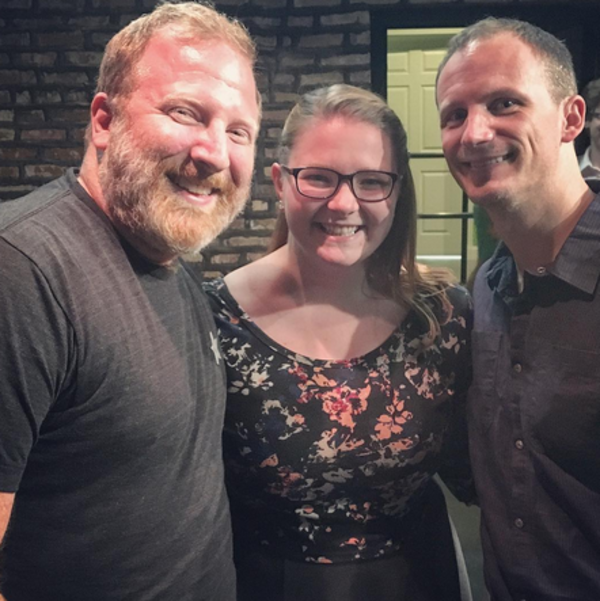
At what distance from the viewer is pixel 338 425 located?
147 cm

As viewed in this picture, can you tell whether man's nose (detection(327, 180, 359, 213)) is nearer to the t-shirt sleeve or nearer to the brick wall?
the t-shirt sleeve

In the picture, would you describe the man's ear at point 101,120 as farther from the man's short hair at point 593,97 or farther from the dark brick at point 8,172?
the dark brick at point 8,172

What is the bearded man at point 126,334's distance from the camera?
92 cm

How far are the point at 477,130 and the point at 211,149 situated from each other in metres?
0.57

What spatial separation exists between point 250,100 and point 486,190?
530 millimetres

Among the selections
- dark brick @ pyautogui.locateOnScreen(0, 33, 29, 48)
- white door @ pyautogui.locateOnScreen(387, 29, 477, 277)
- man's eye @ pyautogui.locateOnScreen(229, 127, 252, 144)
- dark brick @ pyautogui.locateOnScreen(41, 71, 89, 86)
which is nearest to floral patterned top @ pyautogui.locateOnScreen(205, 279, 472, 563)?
man's eye @ pyautogui.locateOnScreen(229, 127, 252, 144)

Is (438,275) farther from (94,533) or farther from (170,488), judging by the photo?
(94,533)

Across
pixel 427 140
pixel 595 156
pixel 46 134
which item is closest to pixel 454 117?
pixel 595 156

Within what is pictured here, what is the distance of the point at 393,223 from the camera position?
1.69 meters

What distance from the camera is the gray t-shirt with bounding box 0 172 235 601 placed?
90 cm

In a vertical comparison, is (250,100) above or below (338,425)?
above

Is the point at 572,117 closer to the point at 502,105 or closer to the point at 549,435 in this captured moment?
the point at 502,105

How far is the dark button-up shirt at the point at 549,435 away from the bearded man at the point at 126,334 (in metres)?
0.62

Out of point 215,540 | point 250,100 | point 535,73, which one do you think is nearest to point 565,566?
point 215,540
